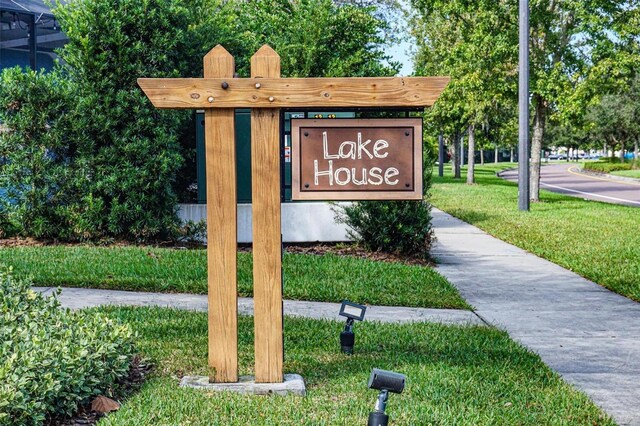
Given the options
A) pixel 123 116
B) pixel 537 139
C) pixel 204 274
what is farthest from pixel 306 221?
pixel 537 139

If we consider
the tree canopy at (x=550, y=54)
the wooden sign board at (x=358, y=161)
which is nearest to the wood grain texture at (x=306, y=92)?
the wooden sign board at (x=358, y=161)

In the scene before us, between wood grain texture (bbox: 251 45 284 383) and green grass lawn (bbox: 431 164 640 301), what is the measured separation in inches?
199

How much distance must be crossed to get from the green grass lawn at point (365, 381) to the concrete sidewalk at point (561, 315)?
0.84 feet

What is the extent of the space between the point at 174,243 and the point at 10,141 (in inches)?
101

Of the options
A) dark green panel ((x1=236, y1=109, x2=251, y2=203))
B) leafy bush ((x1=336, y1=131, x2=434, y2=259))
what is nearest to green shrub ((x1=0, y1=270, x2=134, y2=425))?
leafy bush ((x1=336, y1=131, x2=434, y2=259))

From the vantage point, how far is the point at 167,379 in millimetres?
5051

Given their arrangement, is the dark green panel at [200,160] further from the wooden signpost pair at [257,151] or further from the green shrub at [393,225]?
the wooden signpost pair at [257,151]

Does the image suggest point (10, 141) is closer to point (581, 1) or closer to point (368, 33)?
point (368, 33)

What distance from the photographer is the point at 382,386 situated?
3750 mm

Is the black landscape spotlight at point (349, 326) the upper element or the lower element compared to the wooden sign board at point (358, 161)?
lower

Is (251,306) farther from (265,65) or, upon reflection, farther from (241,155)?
(241,155)

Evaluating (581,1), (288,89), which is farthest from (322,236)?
(581,1)

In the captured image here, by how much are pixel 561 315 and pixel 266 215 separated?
3.89 m

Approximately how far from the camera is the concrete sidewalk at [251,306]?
→ 7.32 metres
